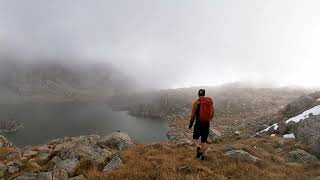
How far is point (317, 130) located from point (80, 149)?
54.6 ft

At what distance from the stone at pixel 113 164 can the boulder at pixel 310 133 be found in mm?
12340

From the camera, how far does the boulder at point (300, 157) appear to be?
64.7ft

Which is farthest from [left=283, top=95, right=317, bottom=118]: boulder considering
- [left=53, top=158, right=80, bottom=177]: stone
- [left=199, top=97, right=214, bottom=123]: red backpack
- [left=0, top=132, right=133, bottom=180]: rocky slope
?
[left=53, top=158, right=80, bottom=177]: stone

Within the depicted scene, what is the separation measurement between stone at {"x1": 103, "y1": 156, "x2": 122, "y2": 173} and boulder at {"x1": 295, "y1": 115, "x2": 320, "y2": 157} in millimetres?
12340

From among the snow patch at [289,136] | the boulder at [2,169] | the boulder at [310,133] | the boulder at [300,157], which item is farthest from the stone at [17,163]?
the snow patch at [289,136]

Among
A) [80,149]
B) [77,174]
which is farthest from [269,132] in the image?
[77,174]

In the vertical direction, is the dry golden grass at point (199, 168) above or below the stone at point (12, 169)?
above

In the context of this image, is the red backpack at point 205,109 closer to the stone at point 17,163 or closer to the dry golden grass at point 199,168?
the dry golden grass at point 199,168

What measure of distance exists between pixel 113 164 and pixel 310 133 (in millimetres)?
15415

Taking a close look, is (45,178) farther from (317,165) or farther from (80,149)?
(317,165)

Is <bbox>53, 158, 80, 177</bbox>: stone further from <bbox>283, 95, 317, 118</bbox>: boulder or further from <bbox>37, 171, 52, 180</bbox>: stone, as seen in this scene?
<bbox>283, 95, 317, 118</bbox>: boulder

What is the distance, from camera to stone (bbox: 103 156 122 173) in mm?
15913

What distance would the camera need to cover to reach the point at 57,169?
1603cm

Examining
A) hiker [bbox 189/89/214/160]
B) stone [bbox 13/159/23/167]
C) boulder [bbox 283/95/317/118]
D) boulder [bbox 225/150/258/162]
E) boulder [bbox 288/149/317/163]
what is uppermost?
hiker [bbox 189/89/214/160]
